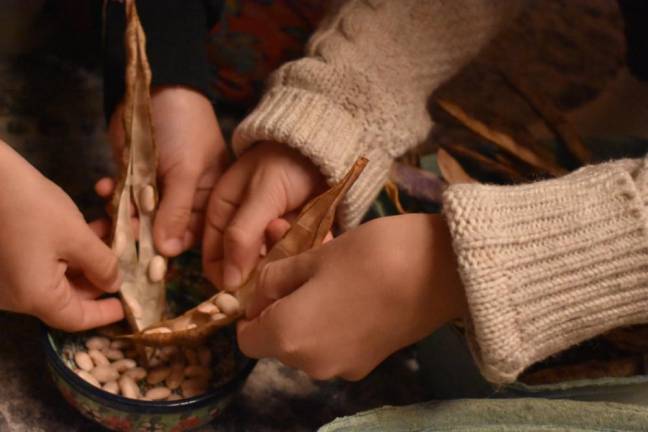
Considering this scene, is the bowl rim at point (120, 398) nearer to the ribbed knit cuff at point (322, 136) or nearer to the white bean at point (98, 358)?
the white bean at point (98, 358)

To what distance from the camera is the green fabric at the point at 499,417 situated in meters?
0.54

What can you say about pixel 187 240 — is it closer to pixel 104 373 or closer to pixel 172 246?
pixel 172 246

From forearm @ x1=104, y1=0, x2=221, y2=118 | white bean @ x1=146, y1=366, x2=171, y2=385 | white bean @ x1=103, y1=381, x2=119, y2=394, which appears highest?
forearm @ x1=104, y1=0, x2=221, y2=118

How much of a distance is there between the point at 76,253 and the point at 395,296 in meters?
0.25

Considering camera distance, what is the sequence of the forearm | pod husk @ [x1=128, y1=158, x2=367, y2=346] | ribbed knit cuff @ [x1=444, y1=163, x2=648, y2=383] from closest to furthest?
ribbed knit cuff @ [x1=444, y1=163, x2=648, y2=383] → pod husk @ [x1=128, y1=158, x2=367, y2=346] → the forearm

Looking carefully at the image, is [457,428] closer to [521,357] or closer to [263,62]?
[521,357]

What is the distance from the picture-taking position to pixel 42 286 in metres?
0.56

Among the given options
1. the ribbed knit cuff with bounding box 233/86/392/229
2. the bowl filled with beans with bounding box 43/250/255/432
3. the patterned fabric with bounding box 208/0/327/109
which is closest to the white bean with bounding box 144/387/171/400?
the bowl filled with beans with bounding box 43/250/255/432

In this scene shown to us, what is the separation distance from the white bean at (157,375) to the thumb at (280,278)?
0.11 metres

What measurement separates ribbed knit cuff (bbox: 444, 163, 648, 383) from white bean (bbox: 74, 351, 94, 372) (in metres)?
0.32

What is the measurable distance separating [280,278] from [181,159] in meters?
0.20

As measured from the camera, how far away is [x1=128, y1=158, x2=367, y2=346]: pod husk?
Answer: 1.99ft

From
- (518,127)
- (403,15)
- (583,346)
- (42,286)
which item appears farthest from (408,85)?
(42,286)

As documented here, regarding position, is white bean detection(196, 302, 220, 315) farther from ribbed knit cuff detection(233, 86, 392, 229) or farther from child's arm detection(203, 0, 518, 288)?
ribbed knit cuff detection(233, 86, 392, 229)
